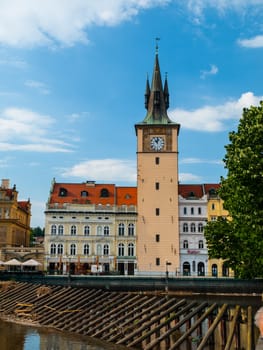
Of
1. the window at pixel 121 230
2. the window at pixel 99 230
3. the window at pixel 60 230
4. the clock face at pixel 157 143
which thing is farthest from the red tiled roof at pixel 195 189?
the window at pixel 60 230

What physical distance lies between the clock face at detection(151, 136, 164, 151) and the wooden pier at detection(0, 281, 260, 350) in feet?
137

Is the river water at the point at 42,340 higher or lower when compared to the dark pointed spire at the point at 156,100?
lower

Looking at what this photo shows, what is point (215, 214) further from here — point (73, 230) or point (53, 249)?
point (53, 249)

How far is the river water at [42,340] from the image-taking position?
2147 cm

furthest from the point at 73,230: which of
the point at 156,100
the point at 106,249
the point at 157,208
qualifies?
the point at 156,100

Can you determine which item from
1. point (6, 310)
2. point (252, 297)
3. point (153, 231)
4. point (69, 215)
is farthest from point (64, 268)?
point (6, 310)

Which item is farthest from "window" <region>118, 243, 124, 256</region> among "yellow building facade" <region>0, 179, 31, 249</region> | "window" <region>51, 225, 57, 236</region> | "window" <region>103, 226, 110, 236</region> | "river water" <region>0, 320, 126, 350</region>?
"river water" <region>0, 320, 126, 350</region>

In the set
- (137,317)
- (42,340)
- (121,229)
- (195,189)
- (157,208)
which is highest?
(195,189)

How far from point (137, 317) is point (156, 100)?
58.0 metres

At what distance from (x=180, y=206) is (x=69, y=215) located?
18.9 meters

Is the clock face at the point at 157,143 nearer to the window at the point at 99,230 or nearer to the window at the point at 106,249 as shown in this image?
the window at the point at 99,230

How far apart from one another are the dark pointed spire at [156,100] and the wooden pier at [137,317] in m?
45.2

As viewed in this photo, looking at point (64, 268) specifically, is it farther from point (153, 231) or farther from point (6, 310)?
point (6, 310)

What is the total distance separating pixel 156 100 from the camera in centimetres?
7731
